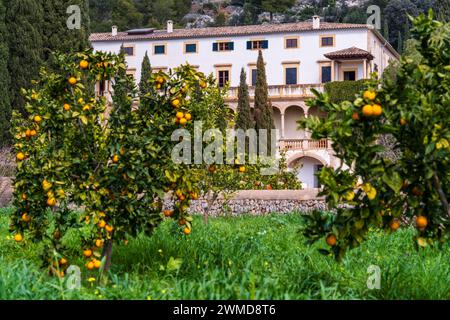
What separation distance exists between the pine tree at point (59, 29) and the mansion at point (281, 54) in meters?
11.4

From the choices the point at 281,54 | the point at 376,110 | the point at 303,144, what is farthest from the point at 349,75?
the point at 376,110

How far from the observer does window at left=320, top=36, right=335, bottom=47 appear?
42625 millimetres

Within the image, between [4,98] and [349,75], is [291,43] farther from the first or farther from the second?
[4,98]

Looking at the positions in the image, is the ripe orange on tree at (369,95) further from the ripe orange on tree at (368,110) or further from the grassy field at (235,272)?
the grassy field at (235,272)

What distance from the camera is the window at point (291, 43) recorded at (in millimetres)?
43281

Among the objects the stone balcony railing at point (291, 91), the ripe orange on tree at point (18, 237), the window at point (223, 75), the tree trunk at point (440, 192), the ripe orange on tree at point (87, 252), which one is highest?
the window at point (223, 75)

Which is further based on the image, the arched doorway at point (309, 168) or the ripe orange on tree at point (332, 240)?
the arched doorway at point (309, 168)

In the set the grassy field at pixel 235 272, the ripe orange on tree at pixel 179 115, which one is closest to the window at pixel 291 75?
the grassy field at pixel 235 272

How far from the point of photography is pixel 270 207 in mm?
17219

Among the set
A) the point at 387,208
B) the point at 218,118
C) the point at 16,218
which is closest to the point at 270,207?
the point at 218,118

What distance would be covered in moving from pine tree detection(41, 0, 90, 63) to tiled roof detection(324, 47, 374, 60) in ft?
52.6

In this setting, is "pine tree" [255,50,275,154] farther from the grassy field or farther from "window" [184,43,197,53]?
the grassy field

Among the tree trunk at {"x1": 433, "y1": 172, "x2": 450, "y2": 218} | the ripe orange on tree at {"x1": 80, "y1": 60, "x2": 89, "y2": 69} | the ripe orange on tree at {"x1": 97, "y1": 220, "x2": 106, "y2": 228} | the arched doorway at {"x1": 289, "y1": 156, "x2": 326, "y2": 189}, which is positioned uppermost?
the arched doorway at {"x1": 289, "y1": 156, "x2": 326, "y2": 189}

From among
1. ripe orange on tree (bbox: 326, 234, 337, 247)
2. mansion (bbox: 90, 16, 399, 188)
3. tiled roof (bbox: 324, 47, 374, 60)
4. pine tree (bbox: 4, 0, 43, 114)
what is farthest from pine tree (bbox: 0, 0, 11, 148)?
ripe orange on tree (bbox: 326, 234, 337, 247)
